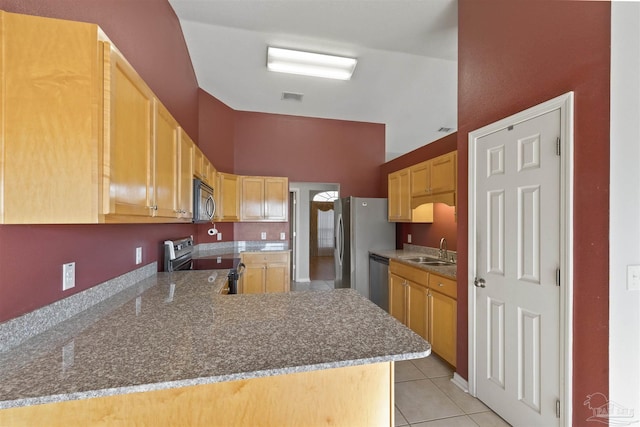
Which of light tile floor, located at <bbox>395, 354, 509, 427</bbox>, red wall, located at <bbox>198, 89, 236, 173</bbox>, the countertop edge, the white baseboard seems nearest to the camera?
the countertop edge

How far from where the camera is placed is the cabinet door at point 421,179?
3.21 metres

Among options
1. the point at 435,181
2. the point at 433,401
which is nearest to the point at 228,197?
the point at 435,181

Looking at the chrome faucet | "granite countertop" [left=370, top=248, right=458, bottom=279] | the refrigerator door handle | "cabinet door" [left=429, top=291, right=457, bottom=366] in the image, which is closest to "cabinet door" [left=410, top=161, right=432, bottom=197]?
the chrome faucet

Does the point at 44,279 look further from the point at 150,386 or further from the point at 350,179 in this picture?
the point at 350,179

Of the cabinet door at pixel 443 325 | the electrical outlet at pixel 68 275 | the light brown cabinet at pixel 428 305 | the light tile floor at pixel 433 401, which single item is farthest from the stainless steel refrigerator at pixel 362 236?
the electrical outlet at pixel 68 275

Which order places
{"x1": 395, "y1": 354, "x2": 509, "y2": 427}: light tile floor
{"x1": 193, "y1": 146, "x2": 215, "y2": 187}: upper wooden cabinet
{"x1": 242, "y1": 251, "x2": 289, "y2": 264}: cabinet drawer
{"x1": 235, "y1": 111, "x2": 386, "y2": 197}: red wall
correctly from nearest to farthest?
1. {"x1": 395, "y1": 354, "x2": 509, "y2": 427}: light tile floor
2. {"x1": 193, "y1": 146, "x2": 215, "y2": 187}: upper wooden cabinet
3. {"x1": 242, "y1": 251, "x2": 289, "y2": 264}: cabinet drawer
4. {"x1": 235, "y1": 111, "x2": 386, "y2": 197}: red wall

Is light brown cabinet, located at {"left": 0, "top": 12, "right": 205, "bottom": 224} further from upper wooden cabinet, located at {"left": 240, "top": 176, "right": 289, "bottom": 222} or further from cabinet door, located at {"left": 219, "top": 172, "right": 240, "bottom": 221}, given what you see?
upper wooden cabinet, located at {"left": 240, "top": 176, "right": 289, "bottom": 222}

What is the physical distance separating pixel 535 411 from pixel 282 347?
5.69 feet

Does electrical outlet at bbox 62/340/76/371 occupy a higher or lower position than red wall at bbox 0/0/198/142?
lower

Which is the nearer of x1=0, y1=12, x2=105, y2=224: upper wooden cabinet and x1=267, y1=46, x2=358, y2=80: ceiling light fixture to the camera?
x1=0, y1=12, x2=105, y2=224: upper wooden cabinet

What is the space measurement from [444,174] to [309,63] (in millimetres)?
2023

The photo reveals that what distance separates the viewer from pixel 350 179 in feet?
17.7

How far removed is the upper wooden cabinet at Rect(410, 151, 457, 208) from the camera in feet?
9.25

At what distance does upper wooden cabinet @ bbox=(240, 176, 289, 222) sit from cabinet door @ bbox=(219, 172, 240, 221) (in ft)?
0.32
